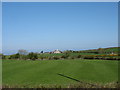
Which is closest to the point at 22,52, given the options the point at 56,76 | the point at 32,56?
the point at 32,56

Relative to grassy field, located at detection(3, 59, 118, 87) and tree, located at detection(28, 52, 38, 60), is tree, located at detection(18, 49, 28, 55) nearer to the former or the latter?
tree, located at detection(28, 52, 38, 60)

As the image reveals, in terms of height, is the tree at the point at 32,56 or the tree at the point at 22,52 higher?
the tree at the point at 22,52

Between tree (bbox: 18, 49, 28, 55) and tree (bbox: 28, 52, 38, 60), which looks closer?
tree (bbox: 28, 52, 38, 60)

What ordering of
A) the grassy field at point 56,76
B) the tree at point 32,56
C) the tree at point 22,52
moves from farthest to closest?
1. the tree at point 22,52
2. the tree at point 32,56
3. the grassy field at point 56,76

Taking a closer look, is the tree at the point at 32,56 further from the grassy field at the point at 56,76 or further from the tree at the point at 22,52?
the grassy field at the point at 56,76

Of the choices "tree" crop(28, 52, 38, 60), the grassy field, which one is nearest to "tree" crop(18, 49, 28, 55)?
"tree" crop(28, 52, 38, 60)

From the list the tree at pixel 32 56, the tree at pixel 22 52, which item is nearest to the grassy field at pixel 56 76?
the tree at pixel 32 56

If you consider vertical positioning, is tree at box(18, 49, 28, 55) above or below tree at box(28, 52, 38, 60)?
above

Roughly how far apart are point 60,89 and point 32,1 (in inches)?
70.4

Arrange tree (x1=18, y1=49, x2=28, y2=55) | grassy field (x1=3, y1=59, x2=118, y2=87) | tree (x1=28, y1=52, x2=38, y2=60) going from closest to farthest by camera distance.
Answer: grassy field (x1=3, y1=59, x2=118, y2=87)
tree (x1=28, y1=52, x2=38, y2=60)
tree (x1=18, y1=49, x2=28, y2=55)

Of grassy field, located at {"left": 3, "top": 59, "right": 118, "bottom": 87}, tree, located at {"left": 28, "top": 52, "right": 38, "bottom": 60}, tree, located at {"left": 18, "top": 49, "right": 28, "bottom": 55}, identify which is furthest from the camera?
tree, located at {"left": 18, "top": 49, "right": 28, "bottom": 55}

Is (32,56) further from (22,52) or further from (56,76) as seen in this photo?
(56,76)

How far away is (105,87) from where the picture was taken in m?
2.32

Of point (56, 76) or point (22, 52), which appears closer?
point (56, 76)
